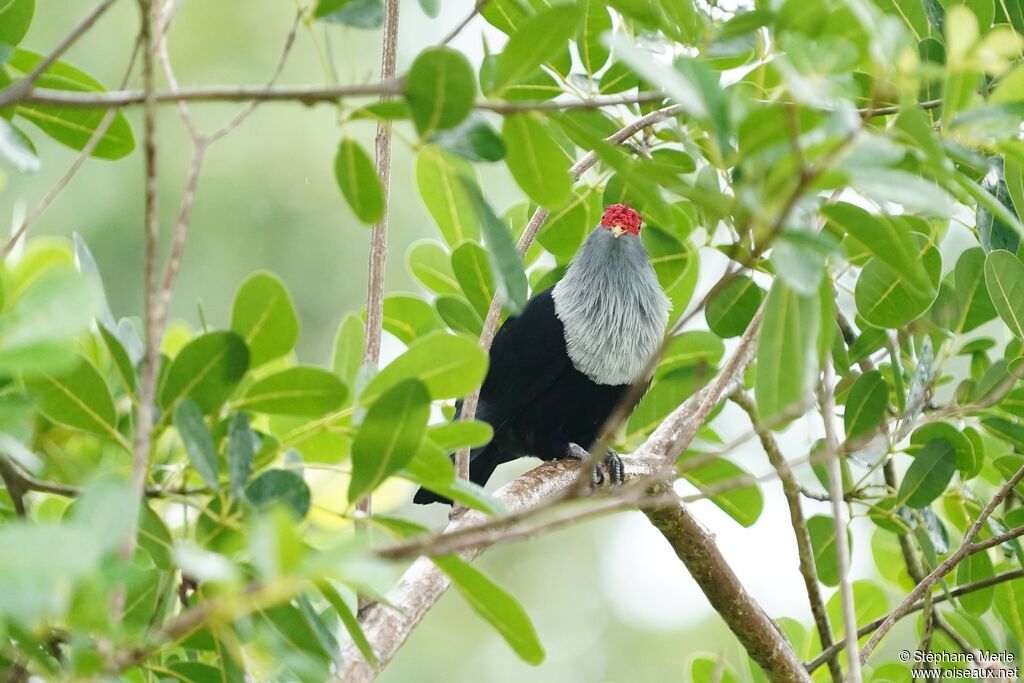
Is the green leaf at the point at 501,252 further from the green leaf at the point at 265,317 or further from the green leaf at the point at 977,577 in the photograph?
the green leaf at the point at 977,577

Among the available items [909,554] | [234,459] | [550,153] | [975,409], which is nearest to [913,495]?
[975,409]

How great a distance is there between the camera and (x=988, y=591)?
2174 millimetres

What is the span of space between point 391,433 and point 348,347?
1.65 feet

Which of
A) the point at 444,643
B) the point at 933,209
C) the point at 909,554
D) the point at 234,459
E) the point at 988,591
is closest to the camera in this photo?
the point at 933,209

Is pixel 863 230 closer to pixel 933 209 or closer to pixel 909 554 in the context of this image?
pixel 933 209

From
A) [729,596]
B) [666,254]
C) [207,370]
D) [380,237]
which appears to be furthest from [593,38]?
[729,596]

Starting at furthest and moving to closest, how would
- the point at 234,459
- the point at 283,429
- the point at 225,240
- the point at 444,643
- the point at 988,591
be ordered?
the point at 444,643 < the point at 225,240 < the point at 988,591 < the point at 283,429 < the point at 234,459

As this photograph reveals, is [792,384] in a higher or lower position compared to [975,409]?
higher

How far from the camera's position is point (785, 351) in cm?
111

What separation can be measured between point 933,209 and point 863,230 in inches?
9.1

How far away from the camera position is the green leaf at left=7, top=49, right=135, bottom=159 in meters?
1.36

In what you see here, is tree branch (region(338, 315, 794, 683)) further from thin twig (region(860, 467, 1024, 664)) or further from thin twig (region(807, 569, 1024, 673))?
thin twig (region(860, 467, 1024, 664))

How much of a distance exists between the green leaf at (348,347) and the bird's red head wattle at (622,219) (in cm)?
206

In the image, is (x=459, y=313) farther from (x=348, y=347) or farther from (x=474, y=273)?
(x=348, y=347)
